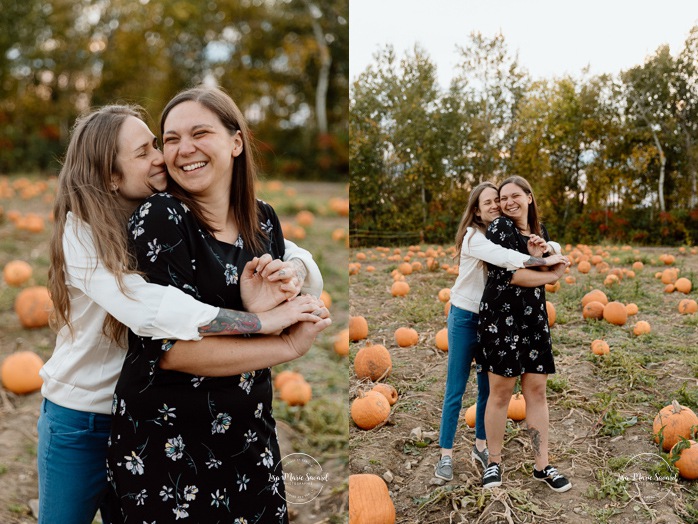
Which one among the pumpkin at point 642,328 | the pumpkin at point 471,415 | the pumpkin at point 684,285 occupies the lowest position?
the pumpkin at point 471,415

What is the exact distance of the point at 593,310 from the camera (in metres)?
2.16

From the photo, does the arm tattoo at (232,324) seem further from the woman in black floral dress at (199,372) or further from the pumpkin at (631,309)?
the pumpkin at (631,309)

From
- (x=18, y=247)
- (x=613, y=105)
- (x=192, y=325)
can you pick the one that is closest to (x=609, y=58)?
(x=613, y=105)

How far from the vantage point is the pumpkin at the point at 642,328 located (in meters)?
2.14

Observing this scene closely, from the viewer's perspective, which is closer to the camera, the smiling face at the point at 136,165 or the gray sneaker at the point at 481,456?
the smiling face at the point at 136,165

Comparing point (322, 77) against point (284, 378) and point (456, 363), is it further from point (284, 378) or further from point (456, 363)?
point (456, 363)

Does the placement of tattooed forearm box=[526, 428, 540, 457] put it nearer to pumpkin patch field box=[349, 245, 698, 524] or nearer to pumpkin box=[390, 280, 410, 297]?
pumpkin patch field box=[349, 245, 698, 524]

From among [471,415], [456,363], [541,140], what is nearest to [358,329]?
[456,363]

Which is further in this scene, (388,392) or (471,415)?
(388,392)

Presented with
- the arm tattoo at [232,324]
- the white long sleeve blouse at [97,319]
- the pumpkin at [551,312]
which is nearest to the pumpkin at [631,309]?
the pumpkin at [551,312]

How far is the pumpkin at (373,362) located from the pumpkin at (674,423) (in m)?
0.92

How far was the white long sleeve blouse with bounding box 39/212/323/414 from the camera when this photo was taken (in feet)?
4.22

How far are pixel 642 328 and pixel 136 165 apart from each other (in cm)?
171

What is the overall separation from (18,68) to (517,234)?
23.8 feet
